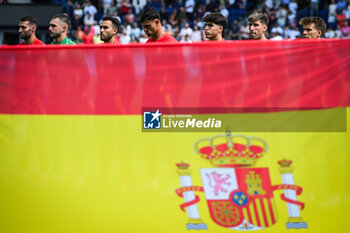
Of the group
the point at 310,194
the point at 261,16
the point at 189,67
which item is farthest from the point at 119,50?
the point at 261,16

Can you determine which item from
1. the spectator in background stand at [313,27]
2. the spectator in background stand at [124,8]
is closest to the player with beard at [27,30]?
the spectator in background stand at [313,27]

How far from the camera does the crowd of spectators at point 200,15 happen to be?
17.3m

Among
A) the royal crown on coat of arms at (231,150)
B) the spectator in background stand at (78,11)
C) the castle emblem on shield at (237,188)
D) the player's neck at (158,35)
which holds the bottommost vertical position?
the castle emblem on shield at (237,188)

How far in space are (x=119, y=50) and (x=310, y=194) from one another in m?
1.93

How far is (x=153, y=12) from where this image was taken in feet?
16.9

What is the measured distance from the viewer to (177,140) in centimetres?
378

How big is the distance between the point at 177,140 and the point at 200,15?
1575 cm

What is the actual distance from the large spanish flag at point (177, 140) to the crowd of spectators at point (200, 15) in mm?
13061

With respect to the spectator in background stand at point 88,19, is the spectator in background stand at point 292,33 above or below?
below

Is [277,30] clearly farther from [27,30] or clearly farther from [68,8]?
[27,30]

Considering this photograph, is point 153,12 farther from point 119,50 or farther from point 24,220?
point 24,220

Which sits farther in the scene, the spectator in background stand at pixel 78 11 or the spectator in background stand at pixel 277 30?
the spectator in background stand at pixel 78 11

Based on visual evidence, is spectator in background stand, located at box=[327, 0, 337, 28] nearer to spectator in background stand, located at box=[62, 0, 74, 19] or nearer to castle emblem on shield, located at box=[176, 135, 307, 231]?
spectator in background stand, located at box=[62, 0, 74, 19]

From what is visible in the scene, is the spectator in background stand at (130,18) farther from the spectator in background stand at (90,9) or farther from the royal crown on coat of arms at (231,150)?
the royal crown on coat of arms at (231,150)
